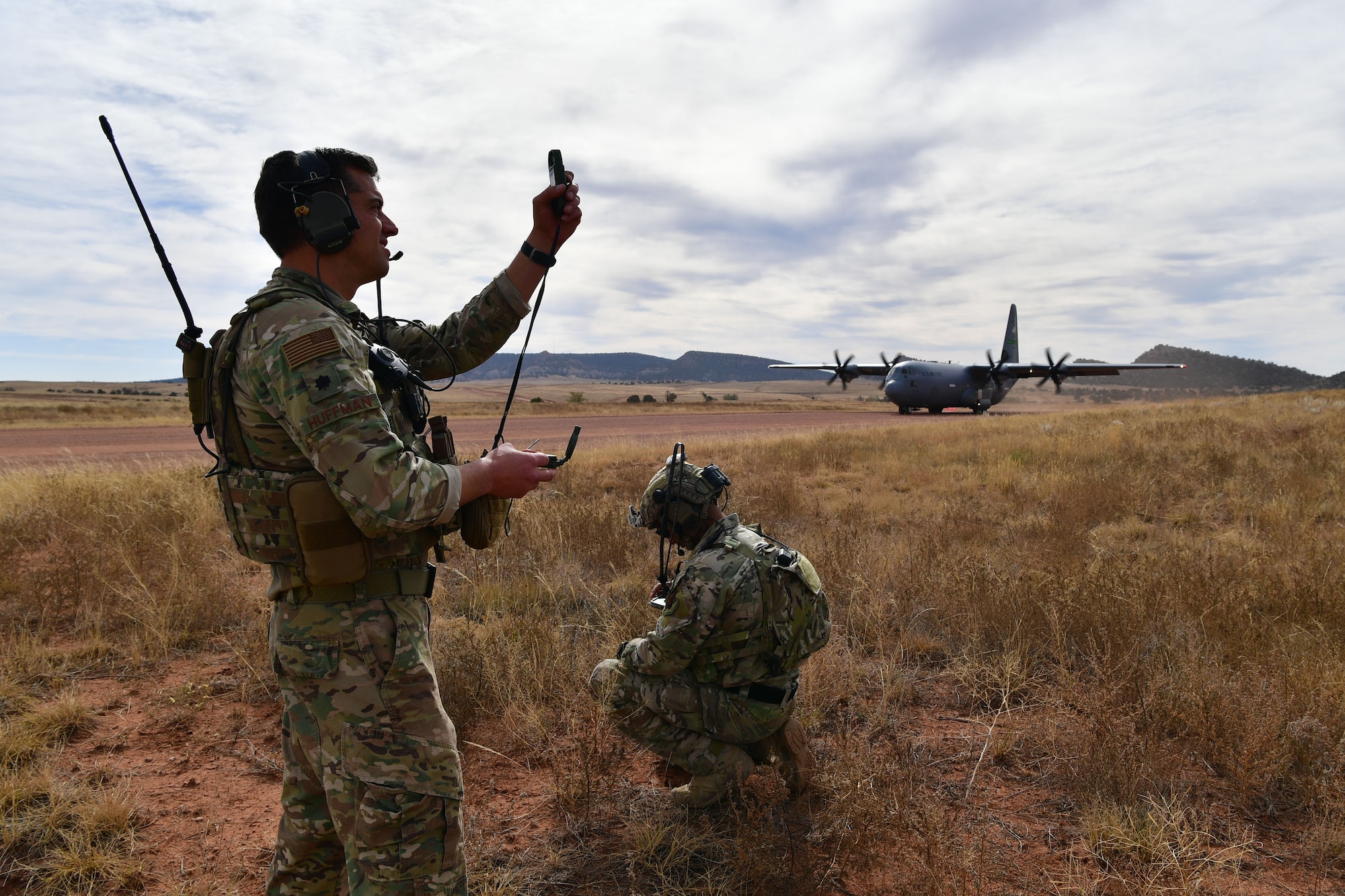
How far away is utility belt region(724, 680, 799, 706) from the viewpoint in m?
3.45

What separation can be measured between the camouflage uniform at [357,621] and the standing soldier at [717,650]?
58.8 inches

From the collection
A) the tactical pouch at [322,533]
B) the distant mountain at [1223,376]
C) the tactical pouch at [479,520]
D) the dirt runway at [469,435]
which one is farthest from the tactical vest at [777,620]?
the distant mountain at [1223,376]

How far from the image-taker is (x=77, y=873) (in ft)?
9.73

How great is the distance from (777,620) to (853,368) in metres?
43.9

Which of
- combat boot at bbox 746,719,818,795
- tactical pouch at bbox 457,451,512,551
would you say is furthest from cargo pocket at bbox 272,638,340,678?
combat boot at bbox 746,719,818,795

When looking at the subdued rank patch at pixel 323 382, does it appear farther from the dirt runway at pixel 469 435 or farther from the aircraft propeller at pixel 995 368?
the aircraft propeller at pixel 995 368

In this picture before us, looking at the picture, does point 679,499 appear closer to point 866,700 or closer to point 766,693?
point 766,693

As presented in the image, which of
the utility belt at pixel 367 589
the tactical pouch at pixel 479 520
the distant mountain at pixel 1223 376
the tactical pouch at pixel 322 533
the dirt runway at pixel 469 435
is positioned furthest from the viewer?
the distant mountain at pixel 1223 376

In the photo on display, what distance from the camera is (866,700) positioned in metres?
4.59

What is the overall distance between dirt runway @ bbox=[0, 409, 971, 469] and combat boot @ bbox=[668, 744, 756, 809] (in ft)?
30.4

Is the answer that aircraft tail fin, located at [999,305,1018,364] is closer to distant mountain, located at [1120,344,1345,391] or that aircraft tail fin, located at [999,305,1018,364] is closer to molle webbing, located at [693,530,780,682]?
molle webbing, located at [693,530,780,682]

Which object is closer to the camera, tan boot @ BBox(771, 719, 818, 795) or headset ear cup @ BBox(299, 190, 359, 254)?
headset ear cup @ BBox(299, 190, 359, 254)

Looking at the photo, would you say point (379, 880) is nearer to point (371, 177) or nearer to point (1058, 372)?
point (371, 177)

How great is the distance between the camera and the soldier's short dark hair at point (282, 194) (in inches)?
81.0
